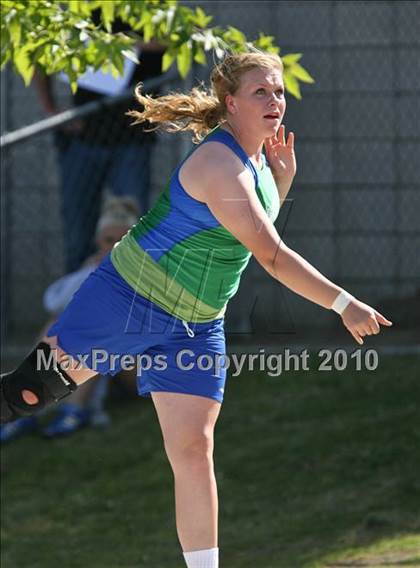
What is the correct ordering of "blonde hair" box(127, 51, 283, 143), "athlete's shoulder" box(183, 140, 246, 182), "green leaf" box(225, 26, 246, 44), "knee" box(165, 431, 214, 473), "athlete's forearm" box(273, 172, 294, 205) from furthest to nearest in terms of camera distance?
"green leaf" box(225, 26, 246, 44) < "athlete's forearm" box(273, 172, 294, 205) < "blonde hair" box(127, 51, 283, 143) < "knee" box(165, 431, 214, 473) < "athlete's shoulder" box(183, 140, 246, 182)

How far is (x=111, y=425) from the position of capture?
7570mm

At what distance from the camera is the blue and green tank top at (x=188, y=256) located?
412 centimetres

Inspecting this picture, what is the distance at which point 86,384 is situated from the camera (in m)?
7.52

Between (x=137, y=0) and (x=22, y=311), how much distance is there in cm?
402

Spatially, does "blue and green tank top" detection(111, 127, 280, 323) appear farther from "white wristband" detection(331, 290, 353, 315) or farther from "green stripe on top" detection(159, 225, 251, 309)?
"white wristband" detection(331, 290, 353, 315)

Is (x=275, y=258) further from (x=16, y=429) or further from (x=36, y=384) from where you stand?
(x=16, y=429)

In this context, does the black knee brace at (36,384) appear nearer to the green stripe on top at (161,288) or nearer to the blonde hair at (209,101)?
the green stripe on top at (161,288)

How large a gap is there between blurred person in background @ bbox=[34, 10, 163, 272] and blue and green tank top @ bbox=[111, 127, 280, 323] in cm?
400

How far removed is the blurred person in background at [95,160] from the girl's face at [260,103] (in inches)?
159

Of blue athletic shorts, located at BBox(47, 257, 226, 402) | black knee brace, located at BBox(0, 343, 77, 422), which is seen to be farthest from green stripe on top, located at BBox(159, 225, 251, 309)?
A: black knee brace, located at BBox(0, 343, 77, 422)

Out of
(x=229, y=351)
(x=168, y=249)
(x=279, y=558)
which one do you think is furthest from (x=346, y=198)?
(x=168, y=249)

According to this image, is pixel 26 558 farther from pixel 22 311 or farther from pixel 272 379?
pixel 22 311

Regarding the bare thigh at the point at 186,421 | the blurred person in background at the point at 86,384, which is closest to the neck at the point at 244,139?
the bare thigh at the point at 186,421

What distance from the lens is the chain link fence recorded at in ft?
27.0
